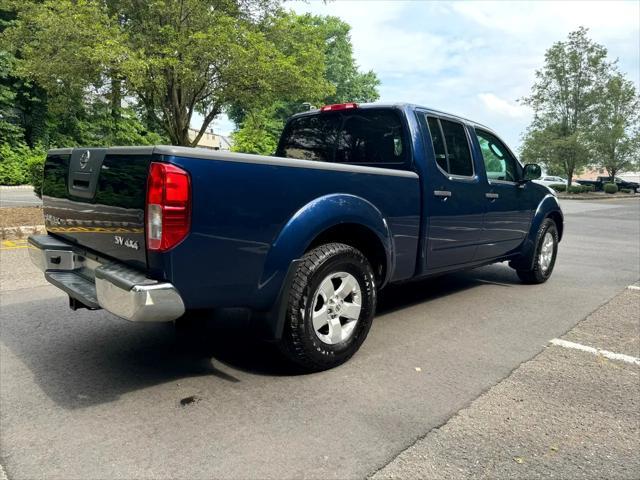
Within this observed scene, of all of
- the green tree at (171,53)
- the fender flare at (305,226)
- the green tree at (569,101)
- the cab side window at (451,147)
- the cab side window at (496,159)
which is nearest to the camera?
the fender flare at (305,226)

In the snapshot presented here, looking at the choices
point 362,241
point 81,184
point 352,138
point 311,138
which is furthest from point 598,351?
point 81,184

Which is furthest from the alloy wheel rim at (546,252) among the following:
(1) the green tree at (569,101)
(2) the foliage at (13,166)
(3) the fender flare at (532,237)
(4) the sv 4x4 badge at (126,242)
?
(1) the green tree at (569,101)

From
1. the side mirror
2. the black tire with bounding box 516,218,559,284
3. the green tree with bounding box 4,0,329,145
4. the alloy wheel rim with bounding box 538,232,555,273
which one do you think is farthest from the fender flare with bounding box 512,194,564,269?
the green tree with bounding box 4,0,329,145

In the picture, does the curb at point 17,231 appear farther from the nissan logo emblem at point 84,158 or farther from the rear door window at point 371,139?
the rear door window at point 371,139

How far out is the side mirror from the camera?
559cm

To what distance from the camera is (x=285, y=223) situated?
3061mm

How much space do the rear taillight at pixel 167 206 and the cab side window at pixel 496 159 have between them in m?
3.48

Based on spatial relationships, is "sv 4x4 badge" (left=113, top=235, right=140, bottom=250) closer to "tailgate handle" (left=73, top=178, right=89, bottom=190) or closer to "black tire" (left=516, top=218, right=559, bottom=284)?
"tailgate handle" (left=73, top=178, right=89, bottom=190)

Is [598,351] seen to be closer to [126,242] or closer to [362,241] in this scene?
[362,241]

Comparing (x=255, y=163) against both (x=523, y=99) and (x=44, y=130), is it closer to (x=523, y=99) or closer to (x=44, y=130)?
(x=44, y=130)

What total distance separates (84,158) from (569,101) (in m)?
42.5

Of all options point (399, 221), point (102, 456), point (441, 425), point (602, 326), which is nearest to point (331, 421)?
point (441, 425)

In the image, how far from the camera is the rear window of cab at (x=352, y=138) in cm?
426

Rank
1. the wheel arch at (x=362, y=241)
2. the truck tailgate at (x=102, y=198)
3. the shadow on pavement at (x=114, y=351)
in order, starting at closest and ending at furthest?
the truck tailgate at (x=102, y=198)
the shadow on pavement at (x=114, y=351)
the wheel arch at (x=362, y=241)
